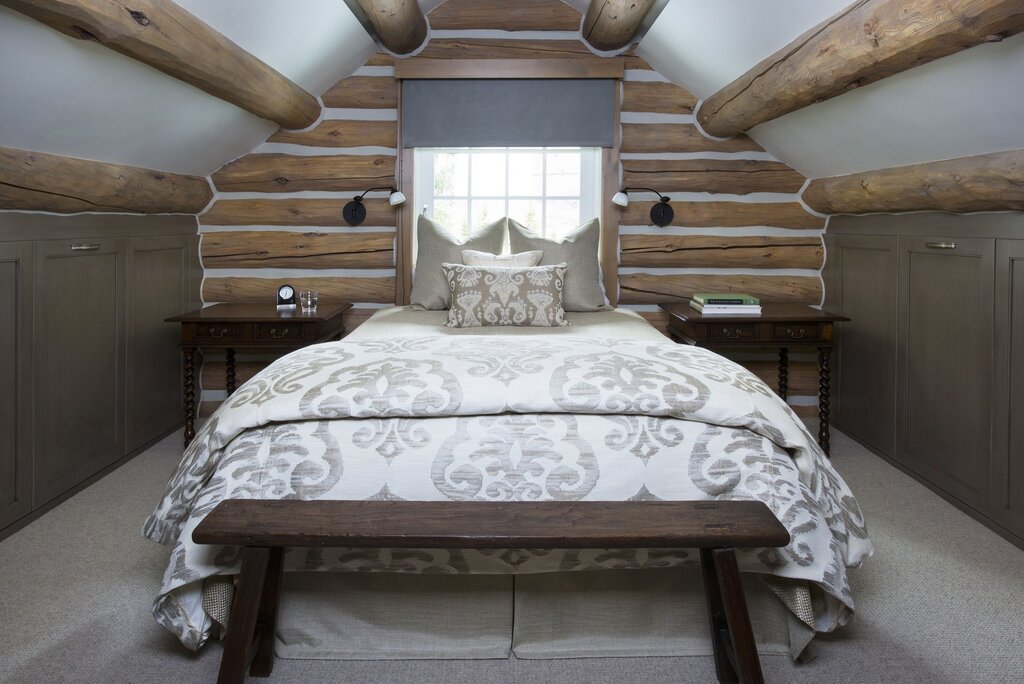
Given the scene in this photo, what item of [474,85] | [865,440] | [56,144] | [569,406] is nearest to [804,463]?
[569,406]

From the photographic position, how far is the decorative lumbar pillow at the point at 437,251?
461 centimetres

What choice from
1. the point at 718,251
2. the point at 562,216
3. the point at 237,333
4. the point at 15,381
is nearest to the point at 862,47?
the point at 718,251

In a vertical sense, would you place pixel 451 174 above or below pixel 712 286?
above

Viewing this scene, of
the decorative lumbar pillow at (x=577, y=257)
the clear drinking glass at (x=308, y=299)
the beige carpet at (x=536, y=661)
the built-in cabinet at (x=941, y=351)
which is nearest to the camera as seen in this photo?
the beige carpet at (x=536, y=661)

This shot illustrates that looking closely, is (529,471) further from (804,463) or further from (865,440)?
(865,440)

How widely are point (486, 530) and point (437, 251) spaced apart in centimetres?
296

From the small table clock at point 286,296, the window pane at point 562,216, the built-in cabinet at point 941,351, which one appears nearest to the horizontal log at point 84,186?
the small table clock at point 286,296

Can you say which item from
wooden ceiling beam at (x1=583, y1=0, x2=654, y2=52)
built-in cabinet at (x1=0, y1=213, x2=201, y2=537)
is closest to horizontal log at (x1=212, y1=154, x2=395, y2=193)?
built-in cabinet at (x1=0, y1=213, x2=201, y2=537)

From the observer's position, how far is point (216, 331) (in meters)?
4.39

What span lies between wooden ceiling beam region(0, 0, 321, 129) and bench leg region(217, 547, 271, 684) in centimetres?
160

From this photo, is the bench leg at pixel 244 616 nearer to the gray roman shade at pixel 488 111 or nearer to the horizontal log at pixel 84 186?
the horizontal log at pixel 84 186

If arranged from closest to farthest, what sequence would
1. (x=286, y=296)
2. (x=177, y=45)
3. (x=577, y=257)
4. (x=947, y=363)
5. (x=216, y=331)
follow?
(x=177, y=45)
(x=947, y=363)
(x=216, y=331)
(x=577, y=257)
(x=286, y=296)

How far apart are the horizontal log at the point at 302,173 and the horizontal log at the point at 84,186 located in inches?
12.3

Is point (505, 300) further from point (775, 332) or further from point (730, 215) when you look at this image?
point (730, 215)
